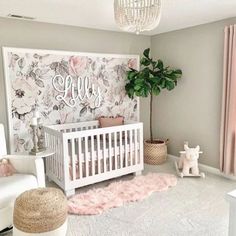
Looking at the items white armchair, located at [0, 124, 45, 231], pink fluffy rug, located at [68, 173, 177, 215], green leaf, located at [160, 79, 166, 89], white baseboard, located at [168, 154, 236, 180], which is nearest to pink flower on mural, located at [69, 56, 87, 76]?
green leaf, located at [160, 79, 166, 89]

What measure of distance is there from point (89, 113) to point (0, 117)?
125cm

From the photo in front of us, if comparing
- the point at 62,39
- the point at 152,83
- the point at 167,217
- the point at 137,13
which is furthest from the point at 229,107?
the point at 62,39

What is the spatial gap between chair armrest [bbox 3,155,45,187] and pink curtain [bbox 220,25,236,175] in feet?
7.77

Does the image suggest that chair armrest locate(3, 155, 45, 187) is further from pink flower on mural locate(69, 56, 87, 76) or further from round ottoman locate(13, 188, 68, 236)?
pink flower on mural locate(69, 56, 87, 76)

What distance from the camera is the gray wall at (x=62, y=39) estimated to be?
3209mm

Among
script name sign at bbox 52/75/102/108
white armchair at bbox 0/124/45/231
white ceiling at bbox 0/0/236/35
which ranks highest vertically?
white ceiling at bbox 0/0/236/35

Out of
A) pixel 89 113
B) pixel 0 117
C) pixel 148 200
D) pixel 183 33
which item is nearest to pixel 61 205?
pixel 148 200

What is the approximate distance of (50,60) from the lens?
3.47 m

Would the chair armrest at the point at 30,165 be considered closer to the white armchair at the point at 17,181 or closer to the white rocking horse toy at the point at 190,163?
the white armchair at the point at 17,181

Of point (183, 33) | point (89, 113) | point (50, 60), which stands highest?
point (183, 33)

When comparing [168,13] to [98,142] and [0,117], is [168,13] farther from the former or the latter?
[0,117]

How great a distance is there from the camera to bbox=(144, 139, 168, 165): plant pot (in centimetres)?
409

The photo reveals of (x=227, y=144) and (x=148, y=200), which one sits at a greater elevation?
(x=227, y=144)

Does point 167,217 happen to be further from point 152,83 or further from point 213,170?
point 152,83
